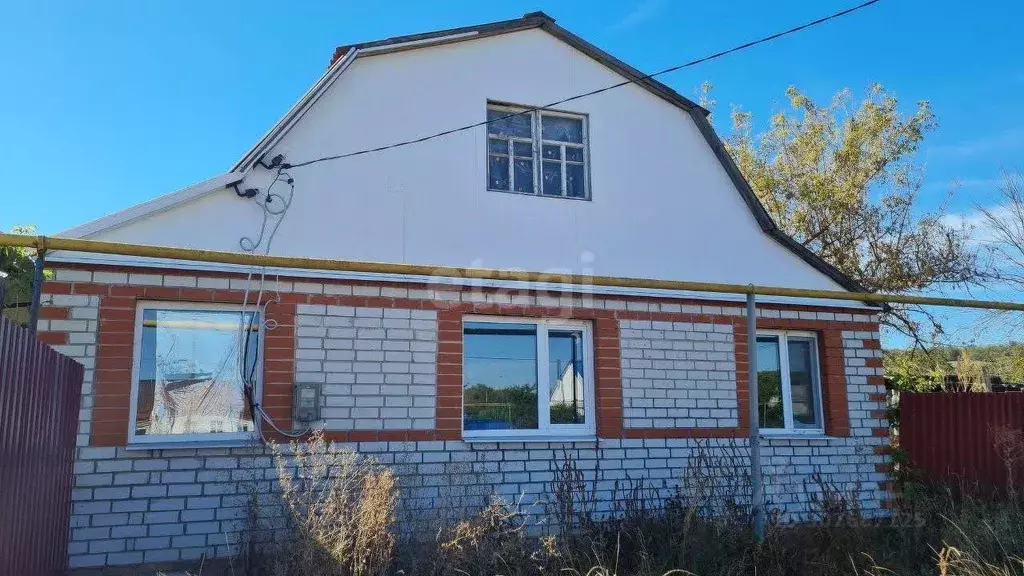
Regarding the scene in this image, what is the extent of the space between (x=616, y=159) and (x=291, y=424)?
3.95 m

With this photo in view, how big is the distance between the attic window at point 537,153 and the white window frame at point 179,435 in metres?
2.61

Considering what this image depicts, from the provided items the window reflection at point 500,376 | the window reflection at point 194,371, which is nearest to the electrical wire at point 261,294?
the window reflection at point 194,371

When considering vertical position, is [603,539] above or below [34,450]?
below

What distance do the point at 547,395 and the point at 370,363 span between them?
1.66 m

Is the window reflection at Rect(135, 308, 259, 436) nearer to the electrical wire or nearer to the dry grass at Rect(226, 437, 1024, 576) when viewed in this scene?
the electrical wire

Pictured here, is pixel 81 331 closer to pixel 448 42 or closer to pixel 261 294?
pixel 261 294

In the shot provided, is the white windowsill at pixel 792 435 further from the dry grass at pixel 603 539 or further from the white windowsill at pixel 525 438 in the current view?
the white windowsill at pixel 525 438

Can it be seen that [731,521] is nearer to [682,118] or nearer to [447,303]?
[447,303]

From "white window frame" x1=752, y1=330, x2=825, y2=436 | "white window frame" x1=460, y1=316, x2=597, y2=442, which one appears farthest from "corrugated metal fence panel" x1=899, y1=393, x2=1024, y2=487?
"white window frame" x1=460, y1=316, x2=597, y2=442

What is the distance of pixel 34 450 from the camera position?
375 centimetres

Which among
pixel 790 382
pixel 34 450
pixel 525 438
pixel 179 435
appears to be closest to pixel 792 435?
pixel 790 382

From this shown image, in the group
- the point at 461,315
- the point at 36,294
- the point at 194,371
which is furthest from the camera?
the point at 461,315

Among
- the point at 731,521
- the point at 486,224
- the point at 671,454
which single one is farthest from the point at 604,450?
the point at 486,224

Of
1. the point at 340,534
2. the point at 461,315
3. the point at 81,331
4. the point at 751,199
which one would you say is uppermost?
the point at 751,199
